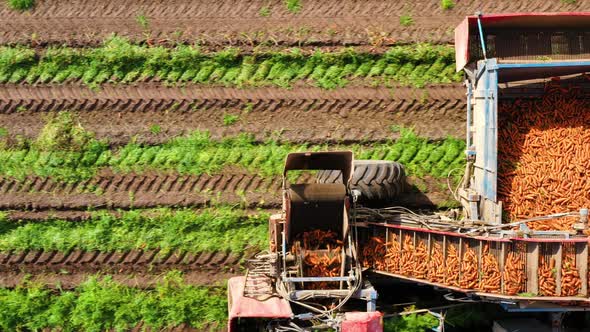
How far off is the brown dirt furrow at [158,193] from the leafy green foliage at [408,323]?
6.83ft

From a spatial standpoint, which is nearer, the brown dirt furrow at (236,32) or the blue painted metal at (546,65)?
the blue painted metal at (546,65)

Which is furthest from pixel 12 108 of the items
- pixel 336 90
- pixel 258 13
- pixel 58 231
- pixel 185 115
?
pixel 336 90

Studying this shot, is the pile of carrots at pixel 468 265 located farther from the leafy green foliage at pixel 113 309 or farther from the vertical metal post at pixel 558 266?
the leafy green foliage at pixel 113 309

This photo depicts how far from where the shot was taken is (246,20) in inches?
446

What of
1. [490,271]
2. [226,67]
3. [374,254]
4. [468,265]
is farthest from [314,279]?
[226,67]

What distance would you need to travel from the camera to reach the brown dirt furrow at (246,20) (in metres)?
11.2

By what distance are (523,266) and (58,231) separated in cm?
762

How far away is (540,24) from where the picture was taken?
30.5ft

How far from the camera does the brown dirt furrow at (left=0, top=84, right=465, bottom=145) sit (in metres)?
11.1

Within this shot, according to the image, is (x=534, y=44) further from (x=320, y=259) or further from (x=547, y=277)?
(x=320, y=259)

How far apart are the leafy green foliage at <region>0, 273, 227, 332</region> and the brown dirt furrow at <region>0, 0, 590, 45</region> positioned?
4516 millimetres

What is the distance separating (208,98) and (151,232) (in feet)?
8.51

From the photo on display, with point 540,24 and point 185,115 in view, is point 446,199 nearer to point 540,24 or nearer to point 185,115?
point 540,24

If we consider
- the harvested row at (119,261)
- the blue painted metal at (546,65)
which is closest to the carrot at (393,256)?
the harvested row at (119,261)
